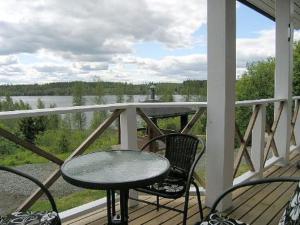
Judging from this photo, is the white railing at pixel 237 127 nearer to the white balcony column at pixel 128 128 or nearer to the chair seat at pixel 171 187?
the white balcony column at pixel 128 128

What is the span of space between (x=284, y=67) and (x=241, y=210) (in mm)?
2756

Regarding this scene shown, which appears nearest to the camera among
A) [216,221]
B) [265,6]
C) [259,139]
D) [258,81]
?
[216,221]

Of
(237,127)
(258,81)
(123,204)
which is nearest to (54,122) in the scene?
(237,127)

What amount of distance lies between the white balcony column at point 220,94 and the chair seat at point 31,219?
1770 mm

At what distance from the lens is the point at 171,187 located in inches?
97.1

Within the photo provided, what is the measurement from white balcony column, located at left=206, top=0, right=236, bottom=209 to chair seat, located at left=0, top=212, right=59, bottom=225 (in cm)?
177

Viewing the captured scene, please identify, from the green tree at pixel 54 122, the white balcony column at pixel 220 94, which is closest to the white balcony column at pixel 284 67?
the white balcony column at pixel 220 94

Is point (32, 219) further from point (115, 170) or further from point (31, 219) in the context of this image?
point (115, 170)

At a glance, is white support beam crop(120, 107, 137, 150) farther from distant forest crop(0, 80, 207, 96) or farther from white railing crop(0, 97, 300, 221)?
distant forest crop(0, 80, 207, 96)

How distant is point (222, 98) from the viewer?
9.94ft

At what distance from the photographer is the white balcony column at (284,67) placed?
4836mm

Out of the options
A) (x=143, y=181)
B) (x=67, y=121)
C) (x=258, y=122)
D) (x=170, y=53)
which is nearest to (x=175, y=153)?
(x=143, y=181)

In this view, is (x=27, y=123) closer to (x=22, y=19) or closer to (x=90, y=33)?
(x=22, y=19)

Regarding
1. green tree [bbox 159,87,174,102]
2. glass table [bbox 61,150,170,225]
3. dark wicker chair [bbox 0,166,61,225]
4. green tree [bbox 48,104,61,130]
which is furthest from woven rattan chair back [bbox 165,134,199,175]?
green tree [bbox 159,87,174,102]
